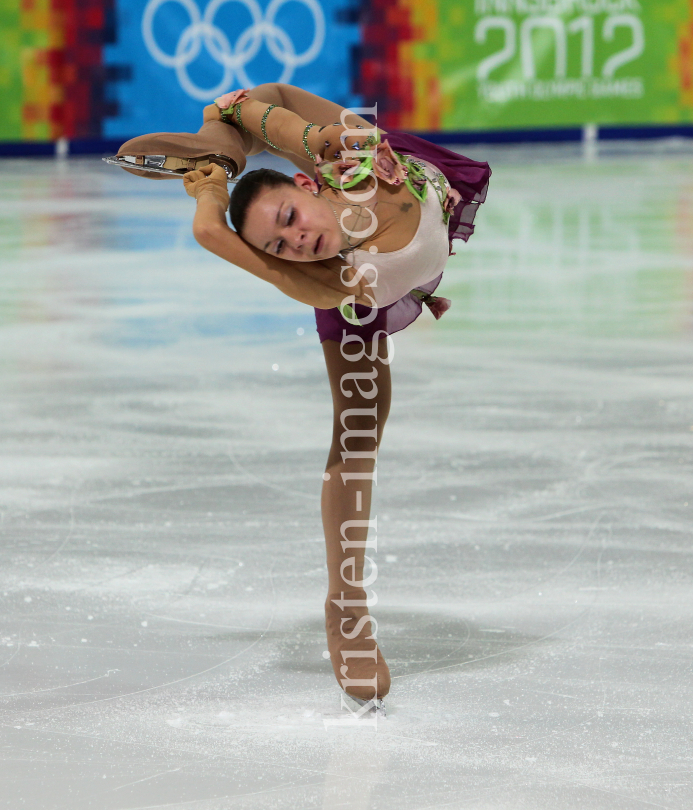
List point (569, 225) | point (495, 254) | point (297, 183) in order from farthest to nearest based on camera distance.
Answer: point (569, 225), point (495, 254), point (297, 183)

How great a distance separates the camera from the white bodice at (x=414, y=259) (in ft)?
6.62

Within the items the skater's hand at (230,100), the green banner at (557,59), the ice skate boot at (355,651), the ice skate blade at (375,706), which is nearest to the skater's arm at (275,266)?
the skater's hand at (230,100)

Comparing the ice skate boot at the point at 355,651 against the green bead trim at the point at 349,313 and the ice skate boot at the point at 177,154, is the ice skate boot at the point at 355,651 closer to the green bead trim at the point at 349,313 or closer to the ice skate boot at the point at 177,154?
the green bead trim at the point at 349,313

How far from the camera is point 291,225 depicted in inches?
75.9

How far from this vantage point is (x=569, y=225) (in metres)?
8.68

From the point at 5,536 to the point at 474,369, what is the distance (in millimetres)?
2178

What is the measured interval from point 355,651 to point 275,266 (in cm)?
77

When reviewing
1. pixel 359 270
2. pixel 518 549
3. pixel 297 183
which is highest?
pixel 297 183

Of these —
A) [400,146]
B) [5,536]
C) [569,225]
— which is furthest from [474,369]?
[569,225]

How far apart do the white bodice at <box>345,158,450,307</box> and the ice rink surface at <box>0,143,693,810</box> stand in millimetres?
765

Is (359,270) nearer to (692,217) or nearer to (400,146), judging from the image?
(400,146)

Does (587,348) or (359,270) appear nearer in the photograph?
(359,270)

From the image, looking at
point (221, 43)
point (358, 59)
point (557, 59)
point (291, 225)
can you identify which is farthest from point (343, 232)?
point (557, 59)

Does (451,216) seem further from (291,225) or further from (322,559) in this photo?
(322,559)
